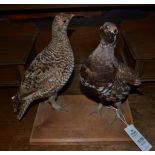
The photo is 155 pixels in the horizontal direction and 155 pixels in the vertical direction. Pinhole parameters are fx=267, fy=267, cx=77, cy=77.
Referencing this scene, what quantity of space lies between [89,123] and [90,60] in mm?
252

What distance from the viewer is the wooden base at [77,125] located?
870 mm

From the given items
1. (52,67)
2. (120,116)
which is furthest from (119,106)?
(52,67)

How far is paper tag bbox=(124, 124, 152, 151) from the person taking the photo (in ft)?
2.69

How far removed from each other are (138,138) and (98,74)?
242 mm

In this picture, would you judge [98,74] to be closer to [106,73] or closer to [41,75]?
[106,73]

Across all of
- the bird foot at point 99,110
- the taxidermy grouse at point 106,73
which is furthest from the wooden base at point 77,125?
the taxidermy grouse at point 106,73

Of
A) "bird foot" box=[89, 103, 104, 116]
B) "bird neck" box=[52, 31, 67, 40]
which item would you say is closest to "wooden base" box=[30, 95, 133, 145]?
"bird foot" box=[89, 103, 104, 116]

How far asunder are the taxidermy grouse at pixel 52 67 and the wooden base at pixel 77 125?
0.13 meters

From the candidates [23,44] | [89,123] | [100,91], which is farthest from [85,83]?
[23,44]

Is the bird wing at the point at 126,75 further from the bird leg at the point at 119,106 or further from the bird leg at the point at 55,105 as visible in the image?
the bird leg at the point at 55,105

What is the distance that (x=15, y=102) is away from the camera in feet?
2.95

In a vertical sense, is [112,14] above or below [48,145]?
above

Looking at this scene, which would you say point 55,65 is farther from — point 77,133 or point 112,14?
point 112,14

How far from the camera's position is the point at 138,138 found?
0.82 meters
